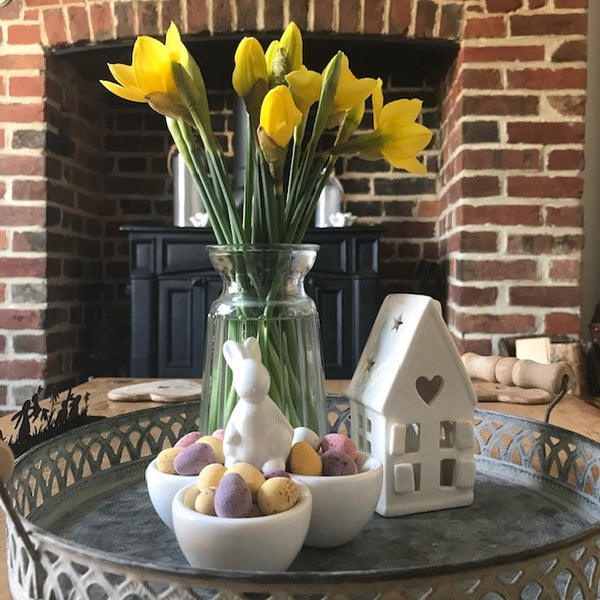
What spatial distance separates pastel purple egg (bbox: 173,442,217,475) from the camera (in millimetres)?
476

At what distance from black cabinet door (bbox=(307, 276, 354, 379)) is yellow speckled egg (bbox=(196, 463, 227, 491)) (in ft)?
5.60

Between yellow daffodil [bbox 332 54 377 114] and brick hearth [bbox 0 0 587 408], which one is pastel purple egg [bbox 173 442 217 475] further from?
brick hearth [bbox 0 0 587 408]

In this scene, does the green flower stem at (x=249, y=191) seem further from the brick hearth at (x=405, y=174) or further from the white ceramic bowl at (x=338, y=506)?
the brick hearth at (x=405, y=174)

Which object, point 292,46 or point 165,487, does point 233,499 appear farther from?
point 292,46

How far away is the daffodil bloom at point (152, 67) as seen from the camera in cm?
53

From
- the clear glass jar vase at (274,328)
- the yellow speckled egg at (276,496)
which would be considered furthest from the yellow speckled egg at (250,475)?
the clear glass jar vase at (274,328)

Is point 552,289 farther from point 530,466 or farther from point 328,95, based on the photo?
point 328,95

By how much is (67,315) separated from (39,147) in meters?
0.58

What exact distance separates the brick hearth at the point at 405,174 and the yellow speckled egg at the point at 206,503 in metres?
1.65

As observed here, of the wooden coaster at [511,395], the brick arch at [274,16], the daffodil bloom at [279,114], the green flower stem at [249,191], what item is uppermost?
the brick arch at [274,16]

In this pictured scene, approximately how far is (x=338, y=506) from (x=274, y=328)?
0.58 ft

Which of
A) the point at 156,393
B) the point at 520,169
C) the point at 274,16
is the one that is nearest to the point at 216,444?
the point at 156,393

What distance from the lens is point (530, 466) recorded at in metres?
0.64

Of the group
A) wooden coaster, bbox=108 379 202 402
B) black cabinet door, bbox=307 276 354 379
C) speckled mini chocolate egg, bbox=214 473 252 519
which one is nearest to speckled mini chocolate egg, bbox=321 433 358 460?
speckled mini chocolate egg, bbox=214 473 252 519
